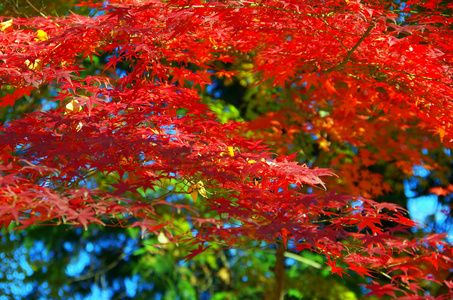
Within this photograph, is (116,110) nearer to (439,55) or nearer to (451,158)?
(439,55)

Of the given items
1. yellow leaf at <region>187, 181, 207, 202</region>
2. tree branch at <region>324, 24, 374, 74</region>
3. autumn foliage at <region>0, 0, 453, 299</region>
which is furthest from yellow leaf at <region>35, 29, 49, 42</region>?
tree branch at <region>324, 24, 374, 74</region>

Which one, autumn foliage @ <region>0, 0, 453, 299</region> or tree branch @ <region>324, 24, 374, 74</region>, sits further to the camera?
tree branch @ <region>324, 24, 374, 74</region>

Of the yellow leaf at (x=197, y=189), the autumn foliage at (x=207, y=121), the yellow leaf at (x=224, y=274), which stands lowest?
the yellow leaf at (x=224, y=274)

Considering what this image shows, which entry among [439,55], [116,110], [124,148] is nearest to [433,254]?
[439,55]

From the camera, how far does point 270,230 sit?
62.4 inches

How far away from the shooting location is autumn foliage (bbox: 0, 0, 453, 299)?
1682 millimetres

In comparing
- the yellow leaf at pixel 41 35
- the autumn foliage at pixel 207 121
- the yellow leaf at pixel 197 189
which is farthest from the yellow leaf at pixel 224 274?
the yellow leaf at pixel 41 35

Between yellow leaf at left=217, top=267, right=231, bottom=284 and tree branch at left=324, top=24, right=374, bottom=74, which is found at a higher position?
tree branch at left=324, top=24, right=374, bottom=74

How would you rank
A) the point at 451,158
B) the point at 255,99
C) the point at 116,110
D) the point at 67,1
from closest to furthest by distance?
the point at 116,110
the point at 67,1
the point at 451,158
the point at 255,99

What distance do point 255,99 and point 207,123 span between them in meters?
3.22

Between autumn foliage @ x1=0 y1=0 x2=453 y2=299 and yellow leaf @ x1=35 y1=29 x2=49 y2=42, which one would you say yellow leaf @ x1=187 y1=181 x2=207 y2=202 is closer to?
autumn foliage @ x1=0 y1=0 x2=453 y2=299

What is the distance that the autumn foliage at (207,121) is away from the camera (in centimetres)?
168

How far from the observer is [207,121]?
222cm

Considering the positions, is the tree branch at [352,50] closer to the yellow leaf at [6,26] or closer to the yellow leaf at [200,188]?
the yellow leaf at [200,188]
